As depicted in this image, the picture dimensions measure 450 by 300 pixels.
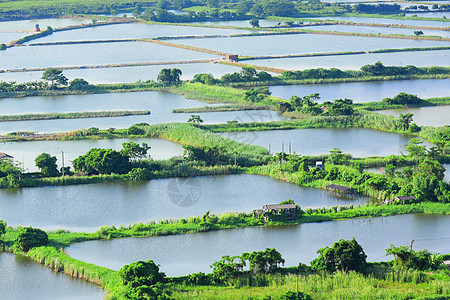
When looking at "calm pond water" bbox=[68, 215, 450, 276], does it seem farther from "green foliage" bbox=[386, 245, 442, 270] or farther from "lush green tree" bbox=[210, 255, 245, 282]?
"green foliage" bbox=[386, 245, 442, 270]

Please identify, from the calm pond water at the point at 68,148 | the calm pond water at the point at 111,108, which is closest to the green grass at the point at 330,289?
the calm pond water at the point at 68,148

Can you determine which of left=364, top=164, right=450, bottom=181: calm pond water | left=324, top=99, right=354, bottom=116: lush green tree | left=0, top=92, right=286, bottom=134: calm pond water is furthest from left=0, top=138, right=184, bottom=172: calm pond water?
left=324, top=99, right=354, bottom=116: lush green tree

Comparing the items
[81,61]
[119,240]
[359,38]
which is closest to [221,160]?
[119,240]

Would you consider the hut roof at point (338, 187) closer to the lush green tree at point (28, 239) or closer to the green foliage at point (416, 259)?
the green foliage at point (416, 259)

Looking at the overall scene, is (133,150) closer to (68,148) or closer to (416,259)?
(68,148)

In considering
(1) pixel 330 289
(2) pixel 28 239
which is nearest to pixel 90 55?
(2) pixel 28 239

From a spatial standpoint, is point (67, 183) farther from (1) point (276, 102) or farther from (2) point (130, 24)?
(2) point (130, 24)
